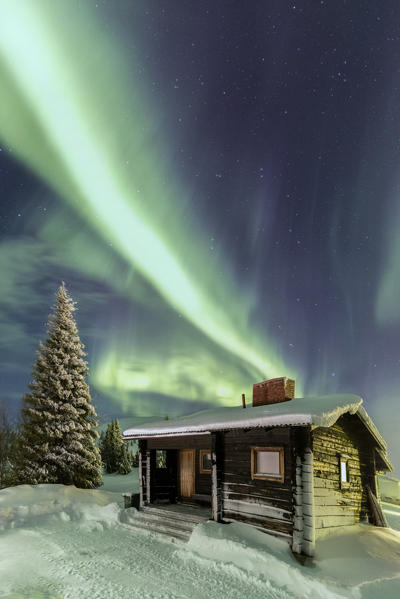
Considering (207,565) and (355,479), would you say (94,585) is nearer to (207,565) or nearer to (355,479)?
(207,565)

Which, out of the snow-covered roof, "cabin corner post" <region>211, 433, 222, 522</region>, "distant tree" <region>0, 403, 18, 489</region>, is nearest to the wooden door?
the snow-covered roof

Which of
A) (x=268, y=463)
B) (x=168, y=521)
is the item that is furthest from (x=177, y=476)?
(x=268, y=463)

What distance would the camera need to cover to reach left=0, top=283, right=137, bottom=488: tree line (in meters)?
22.0

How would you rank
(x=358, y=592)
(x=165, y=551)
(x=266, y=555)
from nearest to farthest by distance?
(x=358, y=592) → (x=266, y=555) → (x=165, y=551)

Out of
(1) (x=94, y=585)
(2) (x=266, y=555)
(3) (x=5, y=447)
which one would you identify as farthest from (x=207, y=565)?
(3) (x=5, y=447)

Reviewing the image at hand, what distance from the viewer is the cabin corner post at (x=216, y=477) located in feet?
41.9

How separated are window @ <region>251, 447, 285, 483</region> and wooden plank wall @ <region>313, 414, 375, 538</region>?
105 centimetres

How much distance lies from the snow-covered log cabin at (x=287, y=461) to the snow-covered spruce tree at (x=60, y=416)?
755cm

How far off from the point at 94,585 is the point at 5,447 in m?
26.5

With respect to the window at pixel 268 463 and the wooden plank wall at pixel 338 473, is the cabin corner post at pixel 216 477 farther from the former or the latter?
the wooden plank wall at pixel 338 473

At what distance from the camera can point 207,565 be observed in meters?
10.4

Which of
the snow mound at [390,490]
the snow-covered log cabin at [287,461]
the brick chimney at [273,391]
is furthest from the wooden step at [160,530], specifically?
the snow mound at [390,490]

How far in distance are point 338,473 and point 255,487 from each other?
117 inches

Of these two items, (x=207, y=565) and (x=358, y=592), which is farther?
(x=207, y=565)
